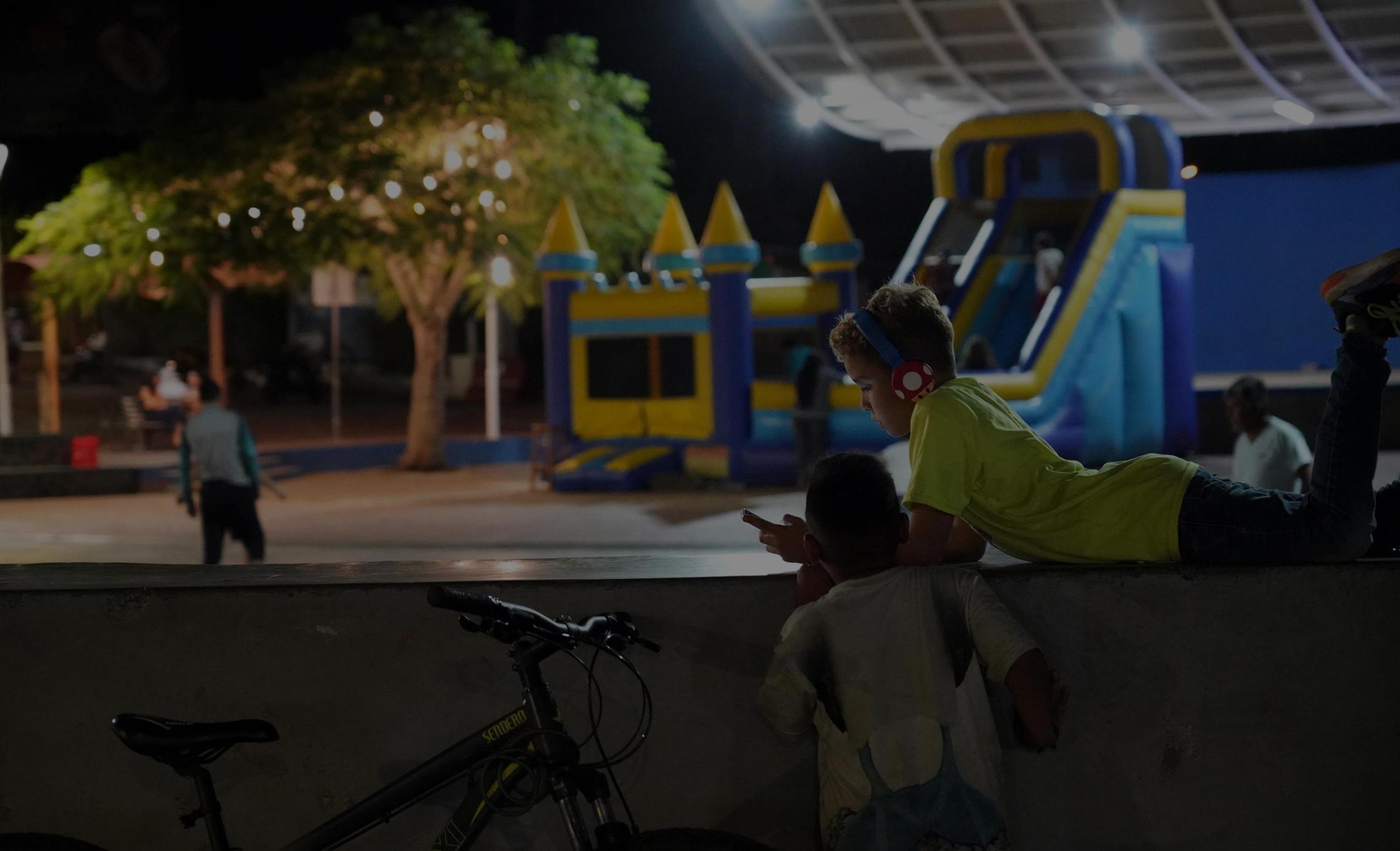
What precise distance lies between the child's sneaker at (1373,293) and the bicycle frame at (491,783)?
189 cm

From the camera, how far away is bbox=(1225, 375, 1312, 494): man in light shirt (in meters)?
7.53

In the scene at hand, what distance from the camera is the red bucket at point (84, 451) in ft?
64.1

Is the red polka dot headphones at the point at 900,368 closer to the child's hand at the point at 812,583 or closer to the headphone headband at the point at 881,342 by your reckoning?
the headphone headband at the point at 881,342

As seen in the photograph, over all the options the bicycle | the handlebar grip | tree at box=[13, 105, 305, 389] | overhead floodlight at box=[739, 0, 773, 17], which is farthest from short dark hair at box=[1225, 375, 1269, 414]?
overhead floodlight at box=[739, 0, 773, 17]

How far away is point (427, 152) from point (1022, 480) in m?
17.8

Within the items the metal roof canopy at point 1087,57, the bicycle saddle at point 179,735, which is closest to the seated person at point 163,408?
the metal roof canopy at point 1087,57

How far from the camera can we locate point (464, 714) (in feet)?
11.9

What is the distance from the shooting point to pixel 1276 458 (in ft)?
24.8

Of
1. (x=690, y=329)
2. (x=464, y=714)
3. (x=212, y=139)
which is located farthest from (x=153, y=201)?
(x=464, y=714)

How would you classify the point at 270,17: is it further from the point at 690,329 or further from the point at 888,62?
the point at 690,329

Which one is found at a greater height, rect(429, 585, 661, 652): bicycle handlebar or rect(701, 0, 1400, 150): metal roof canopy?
rect(701, 0, 1400, 150): metal roof canopy

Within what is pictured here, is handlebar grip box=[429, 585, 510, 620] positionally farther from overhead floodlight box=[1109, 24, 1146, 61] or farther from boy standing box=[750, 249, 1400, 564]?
overhead floodlight box=[1109, 24, 1146, 61]

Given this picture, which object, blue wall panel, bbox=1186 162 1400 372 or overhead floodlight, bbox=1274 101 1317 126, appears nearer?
overhead floodlight, bbox=1274 101 1317 126

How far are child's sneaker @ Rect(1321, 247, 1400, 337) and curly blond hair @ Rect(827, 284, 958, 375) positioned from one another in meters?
0.85
